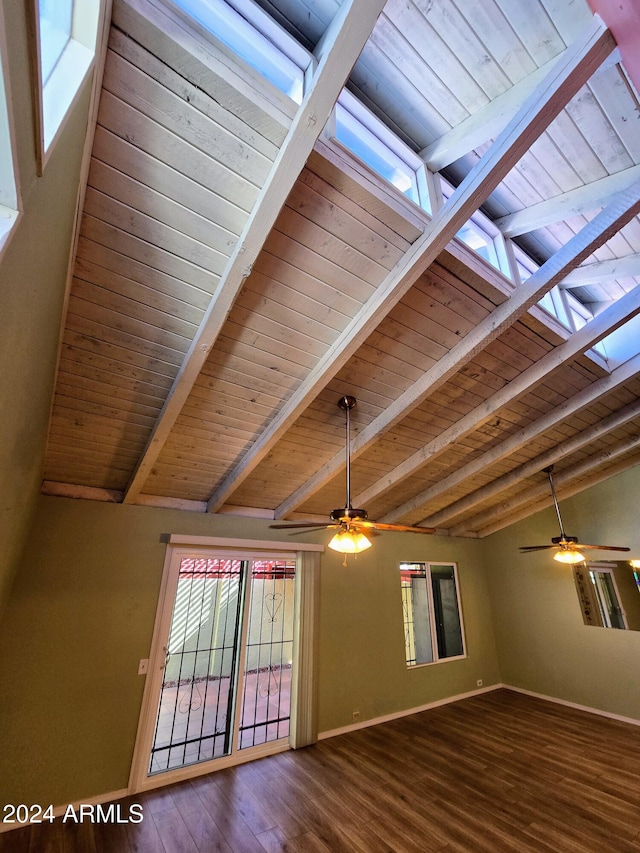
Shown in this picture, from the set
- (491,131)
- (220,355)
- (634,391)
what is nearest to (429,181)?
(491,131)

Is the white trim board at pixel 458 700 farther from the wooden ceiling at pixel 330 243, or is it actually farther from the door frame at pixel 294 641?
the wooden ceiling at pixel 330 243

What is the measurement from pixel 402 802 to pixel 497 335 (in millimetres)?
3982

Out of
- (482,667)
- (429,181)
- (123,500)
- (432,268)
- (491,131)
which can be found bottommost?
(482,667)

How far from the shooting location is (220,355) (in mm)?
2463

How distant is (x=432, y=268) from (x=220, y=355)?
1.46 metres

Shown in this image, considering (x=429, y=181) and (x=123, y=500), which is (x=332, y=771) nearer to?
(x=123, y=500)

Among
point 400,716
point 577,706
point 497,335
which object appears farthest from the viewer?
point 577,706

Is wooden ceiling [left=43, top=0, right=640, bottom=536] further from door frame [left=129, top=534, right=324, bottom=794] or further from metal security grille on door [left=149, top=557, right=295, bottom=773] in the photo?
metal security grille on door [left=149, top=557, right=295, bottom=773]

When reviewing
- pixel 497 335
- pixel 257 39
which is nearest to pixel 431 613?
pixel 497 335

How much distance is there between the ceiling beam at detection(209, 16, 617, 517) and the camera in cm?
133

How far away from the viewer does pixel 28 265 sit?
1.03 meters

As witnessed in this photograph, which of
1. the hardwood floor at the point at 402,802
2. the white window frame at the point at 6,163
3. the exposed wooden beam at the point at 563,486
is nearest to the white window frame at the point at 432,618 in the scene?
the hardwood floor at the point at 402,802

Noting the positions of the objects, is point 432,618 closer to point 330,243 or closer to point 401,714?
point 401,714

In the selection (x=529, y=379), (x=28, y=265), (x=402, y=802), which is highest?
(x=529, y=379)
